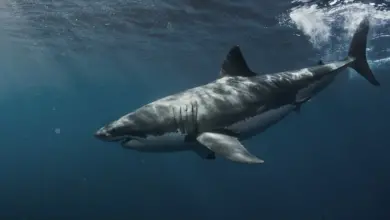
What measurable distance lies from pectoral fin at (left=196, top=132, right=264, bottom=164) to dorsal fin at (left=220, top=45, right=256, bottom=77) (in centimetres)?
186

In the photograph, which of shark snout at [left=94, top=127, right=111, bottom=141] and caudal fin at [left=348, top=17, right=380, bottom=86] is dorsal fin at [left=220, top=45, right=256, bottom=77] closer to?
shark snout at [left=94, top=127, right=111, bottom=141]

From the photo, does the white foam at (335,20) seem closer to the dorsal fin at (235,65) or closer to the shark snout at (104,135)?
the dorsal fin at (235,65)

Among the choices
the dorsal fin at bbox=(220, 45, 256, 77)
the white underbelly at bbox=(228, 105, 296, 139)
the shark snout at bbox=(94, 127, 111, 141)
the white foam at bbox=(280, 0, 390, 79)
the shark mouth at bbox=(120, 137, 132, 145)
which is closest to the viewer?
the shark snout at bbox=(94, 127, 111, 141)

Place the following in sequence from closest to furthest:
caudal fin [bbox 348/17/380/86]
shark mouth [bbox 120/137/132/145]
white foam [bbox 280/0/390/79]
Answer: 1. shark mouth [bbox 120/137/132/145]
2. caudal fin [bbox 348/17/380/86]
3. white foam [bbox 280/0/390/79]

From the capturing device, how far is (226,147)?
5051 mm

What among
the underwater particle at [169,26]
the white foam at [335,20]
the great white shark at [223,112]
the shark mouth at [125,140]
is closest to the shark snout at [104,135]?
the great white shark at [223,112]

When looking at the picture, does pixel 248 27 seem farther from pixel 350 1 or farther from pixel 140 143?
pixel 140 143

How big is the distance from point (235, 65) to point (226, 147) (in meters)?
2.43

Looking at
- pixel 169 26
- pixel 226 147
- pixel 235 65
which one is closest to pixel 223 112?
pixel 226 147

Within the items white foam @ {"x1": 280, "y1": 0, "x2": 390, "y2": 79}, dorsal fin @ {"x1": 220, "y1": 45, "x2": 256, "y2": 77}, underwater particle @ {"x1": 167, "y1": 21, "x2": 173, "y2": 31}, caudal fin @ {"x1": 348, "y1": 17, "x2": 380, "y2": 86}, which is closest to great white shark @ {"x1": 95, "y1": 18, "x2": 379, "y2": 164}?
dorsal fin @ {"x1": 220, "y1": 45, "x2": 256, "y2": 77}

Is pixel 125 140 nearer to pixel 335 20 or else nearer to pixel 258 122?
pixel 258 122

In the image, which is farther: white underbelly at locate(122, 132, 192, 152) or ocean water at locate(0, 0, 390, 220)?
ocean water at locate(0, 0, 390, 220)

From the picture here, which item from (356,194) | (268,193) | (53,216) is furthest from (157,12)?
(356,194)

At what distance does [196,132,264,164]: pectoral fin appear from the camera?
15.4 ft
